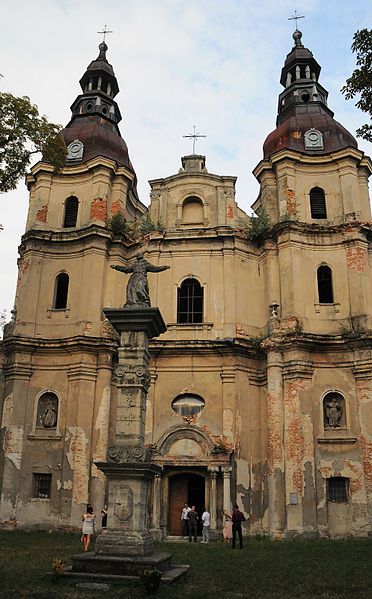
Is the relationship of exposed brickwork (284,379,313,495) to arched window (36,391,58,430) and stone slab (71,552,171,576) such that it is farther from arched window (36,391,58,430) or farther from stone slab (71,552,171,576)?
stone slab (71,552,171,576)

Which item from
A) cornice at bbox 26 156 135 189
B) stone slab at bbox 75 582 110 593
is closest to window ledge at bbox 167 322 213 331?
cornice at bbox 26 156 135 189

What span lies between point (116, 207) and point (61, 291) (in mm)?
4682

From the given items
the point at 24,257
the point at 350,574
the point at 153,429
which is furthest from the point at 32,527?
the point at 350,574

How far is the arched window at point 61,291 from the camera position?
87.0 feet

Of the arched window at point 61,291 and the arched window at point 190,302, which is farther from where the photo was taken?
the arched window at point 61,291

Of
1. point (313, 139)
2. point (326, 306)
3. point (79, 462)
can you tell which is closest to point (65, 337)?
point (79, 462)

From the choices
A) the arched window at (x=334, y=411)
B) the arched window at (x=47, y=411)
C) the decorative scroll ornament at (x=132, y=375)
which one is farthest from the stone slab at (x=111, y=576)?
the arched window at (x=47, y=411)

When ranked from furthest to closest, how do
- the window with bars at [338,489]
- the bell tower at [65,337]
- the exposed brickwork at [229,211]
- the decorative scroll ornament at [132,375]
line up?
1. the exposed brickwork at [229,211]
2. the bell tower at [65,337]
3. the window with bars at [338,489]
4. the decorative scroll ornament at [132,375]

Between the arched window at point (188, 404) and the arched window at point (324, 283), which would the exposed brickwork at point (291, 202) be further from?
the arched window at point (188, 404)

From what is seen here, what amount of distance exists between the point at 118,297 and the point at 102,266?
1536 millimetres

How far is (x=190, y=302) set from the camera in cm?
2564

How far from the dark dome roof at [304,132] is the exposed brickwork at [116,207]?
7.54 m

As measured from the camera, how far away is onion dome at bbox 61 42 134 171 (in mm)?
29516

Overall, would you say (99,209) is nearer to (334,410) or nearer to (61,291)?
(61,291)
